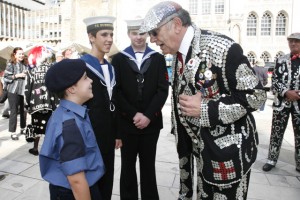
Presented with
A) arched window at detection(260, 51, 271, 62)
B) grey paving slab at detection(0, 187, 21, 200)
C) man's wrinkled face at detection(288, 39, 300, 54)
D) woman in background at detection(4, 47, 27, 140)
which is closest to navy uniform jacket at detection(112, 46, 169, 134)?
grey paving slab at detection(0, 187, 21, 200)

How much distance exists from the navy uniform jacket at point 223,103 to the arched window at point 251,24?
38.5 metres

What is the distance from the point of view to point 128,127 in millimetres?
3027

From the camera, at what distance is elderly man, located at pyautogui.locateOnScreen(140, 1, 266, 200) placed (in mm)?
1739

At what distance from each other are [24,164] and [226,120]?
4.02 meters

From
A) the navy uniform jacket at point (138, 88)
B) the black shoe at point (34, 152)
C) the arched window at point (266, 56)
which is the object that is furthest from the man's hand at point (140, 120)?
the arched window at point (266, 56)

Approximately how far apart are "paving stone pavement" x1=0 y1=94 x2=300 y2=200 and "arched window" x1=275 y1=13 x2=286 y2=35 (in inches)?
1345

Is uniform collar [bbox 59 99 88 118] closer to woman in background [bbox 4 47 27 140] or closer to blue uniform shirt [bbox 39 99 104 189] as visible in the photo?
blue uniform shirt [bbox 39 99 104 189]

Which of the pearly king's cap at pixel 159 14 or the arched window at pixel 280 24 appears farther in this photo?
the arched window at pixel 280 24

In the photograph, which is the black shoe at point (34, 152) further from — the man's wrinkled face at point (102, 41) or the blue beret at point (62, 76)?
the blue beret at point (62, 76)

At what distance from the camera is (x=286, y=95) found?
14.1ft

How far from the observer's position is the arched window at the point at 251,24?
37.0 metres

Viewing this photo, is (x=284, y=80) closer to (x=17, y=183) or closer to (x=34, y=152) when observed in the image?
(x=17, y=183)

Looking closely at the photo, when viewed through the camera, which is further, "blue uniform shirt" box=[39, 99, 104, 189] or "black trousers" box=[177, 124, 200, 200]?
"black trousers" box=[177, 124, 200, 200]

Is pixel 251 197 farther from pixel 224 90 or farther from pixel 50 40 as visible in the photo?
pixel 50 40
